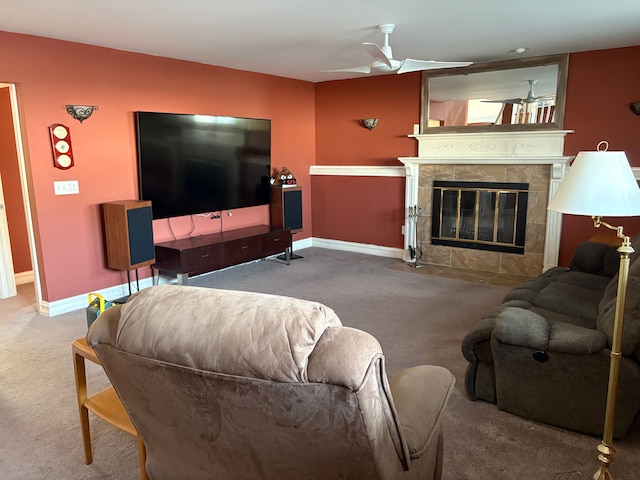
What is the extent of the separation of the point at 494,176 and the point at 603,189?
3823 millimetres

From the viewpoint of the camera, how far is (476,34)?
13.4 feet

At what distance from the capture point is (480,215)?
5.63m

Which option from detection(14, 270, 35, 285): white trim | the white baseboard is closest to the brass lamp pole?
the white baseboard

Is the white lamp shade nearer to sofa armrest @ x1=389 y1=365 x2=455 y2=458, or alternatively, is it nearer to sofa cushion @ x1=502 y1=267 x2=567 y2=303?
sofa armrest @ x1=389 y1=365 x2=455 y2=458

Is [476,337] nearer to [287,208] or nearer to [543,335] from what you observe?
[543,335]

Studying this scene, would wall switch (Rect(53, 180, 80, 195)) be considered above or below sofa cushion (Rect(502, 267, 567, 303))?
above

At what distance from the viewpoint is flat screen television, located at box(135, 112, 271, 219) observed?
4703mm

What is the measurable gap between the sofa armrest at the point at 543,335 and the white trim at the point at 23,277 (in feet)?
16.3

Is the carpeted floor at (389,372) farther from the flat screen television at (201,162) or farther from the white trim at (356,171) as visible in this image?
the white trim at (356,171)

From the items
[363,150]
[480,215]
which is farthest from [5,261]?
[480,215]

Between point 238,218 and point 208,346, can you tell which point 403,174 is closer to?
point 238,218

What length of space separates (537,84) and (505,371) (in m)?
3.73

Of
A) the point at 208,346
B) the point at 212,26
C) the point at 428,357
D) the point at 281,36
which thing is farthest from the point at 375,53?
the point at 208,346

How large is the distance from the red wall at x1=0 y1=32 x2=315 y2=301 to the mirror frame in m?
2.42
